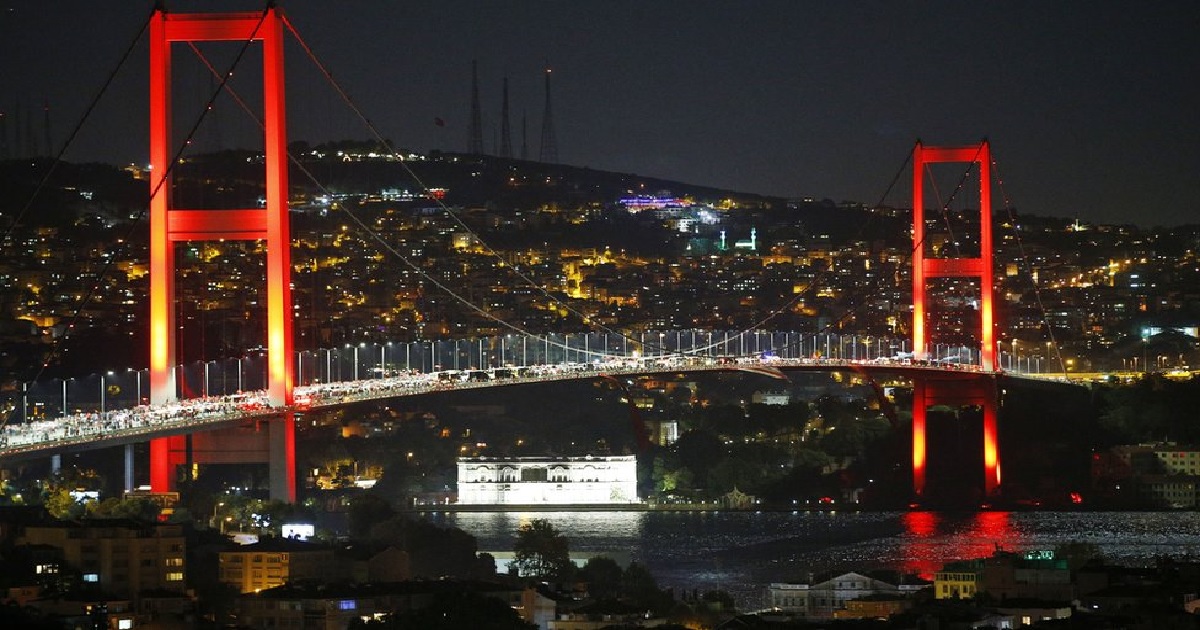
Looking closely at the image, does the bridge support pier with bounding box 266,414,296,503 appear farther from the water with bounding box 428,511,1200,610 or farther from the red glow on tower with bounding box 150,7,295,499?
the water with bounding box 428,511,1200,610

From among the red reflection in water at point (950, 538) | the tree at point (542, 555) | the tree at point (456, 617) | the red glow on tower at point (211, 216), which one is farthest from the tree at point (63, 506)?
the red reflection in water at point (950, 538)

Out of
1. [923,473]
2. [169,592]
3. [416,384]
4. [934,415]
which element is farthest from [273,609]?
[934,415]

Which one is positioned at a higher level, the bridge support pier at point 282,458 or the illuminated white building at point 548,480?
the bridge support pier at point 282,458

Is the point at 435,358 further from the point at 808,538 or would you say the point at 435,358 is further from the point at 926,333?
the point at 808,538

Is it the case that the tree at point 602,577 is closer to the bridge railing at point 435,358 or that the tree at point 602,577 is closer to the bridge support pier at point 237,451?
the bridge support pier at point 237,451

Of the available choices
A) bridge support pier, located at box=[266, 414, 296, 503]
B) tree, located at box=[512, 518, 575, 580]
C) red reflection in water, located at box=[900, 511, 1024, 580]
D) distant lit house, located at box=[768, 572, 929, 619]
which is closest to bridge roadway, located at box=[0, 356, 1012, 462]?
bridge support pier, located at box=[266, 414, 296, 503]

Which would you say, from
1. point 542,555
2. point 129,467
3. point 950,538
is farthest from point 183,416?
point 950,538

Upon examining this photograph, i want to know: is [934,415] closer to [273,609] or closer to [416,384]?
[416,384]
